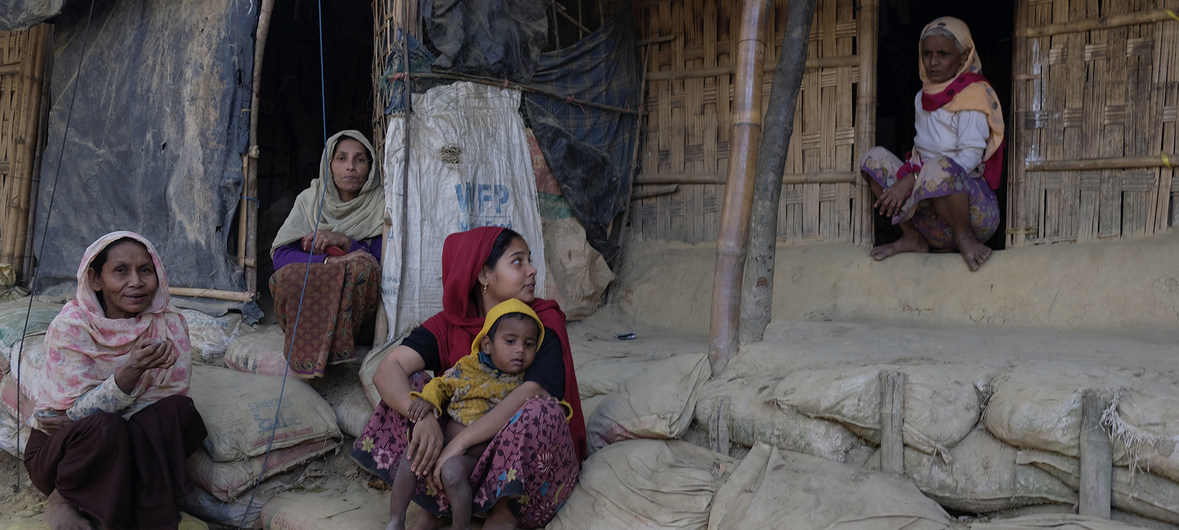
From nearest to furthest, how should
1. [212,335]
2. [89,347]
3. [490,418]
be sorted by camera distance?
[490,418] < [89,347] < [212,335]

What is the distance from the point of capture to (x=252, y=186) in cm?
446


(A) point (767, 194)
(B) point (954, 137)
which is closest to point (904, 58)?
(B) point (954, 137)

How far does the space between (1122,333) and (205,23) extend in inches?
185

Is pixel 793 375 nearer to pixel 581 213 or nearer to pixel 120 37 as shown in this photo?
pixel 581 213

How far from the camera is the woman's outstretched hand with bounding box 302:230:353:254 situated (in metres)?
3.84

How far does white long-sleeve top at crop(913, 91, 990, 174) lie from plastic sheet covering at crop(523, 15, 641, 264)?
1.70m

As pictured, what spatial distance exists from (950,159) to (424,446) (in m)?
2.73

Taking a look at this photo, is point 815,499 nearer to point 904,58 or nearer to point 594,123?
point 594,123

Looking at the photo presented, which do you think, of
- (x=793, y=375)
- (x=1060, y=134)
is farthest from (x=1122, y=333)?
(x=793, y=375)

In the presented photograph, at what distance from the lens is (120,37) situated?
496cm

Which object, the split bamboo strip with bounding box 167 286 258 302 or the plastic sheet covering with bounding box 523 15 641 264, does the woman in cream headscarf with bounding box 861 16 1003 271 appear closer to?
the plastic sheet covering with bounding box 523 15 641 264

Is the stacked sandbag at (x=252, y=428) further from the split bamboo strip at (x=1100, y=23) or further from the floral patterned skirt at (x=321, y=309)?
the split bamboo strip at (x=1100, y=23)

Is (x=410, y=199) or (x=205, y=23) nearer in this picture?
(x=410, y=199)

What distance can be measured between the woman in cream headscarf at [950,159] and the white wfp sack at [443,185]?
180 cm
